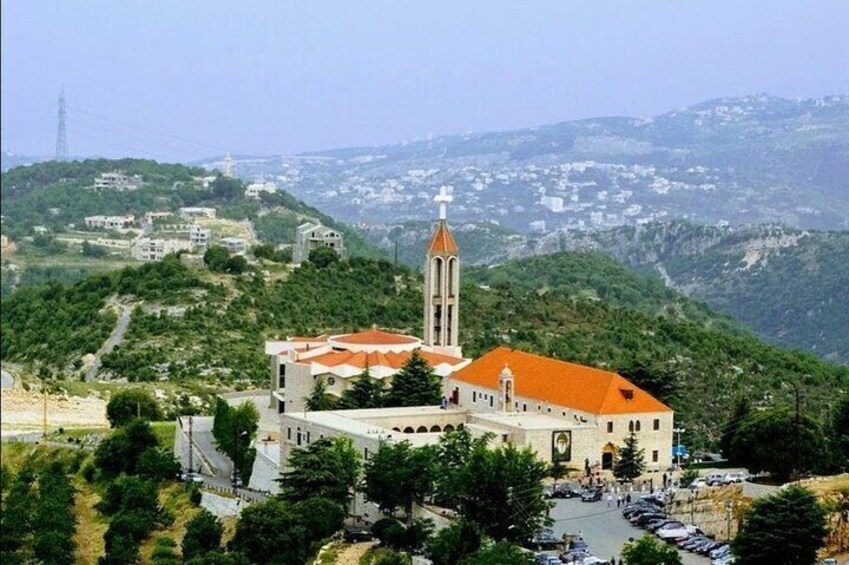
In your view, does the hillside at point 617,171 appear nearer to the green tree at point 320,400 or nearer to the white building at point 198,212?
→ the white building at point 198,212

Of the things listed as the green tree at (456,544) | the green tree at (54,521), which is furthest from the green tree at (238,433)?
the green tree at (456,544)

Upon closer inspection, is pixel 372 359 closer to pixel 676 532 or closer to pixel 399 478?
pixel 399 478

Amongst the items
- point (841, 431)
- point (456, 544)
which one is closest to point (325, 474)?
point (456, 544)

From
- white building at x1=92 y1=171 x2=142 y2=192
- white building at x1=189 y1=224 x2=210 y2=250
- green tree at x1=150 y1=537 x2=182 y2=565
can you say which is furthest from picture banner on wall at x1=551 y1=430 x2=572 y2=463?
white building at x1=92 y1=171 x2=142 y2=192

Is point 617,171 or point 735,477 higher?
point 617,171

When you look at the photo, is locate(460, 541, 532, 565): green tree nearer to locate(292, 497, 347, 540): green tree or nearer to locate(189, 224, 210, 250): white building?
locate(292, 497, 347, 540): green tree
